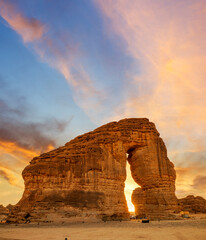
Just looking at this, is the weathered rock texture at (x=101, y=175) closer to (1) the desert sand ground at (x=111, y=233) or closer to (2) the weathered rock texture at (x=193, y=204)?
(1) the desert sand ground at (x=111, y=233)

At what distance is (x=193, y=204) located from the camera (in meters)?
65.2

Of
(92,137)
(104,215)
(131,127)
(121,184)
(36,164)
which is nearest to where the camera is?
(104,215)

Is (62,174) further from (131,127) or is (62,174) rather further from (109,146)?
(131,127)

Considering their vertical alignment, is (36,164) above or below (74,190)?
above

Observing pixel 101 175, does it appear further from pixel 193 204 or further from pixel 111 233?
pixel 193 204

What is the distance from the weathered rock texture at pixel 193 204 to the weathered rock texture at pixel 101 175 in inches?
1270

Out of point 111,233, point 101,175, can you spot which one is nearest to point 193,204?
point 101,175

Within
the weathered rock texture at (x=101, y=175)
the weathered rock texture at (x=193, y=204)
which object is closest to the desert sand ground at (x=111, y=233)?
the weathered rock texture at (x=101, y=175)

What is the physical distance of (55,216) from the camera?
87.5 feet

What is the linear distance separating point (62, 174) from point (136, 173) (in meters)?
16.4

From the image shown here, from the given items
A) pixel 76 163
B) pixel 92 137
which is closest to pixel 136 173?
pixel 92 137

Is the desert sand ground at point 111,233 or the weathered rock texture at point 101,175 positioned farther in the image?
the weathered rock texture at point 101,175

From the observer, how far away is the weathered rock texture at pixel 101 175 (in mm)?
28641

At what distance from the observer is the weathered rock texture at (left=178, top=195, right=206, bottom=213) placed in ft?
209
